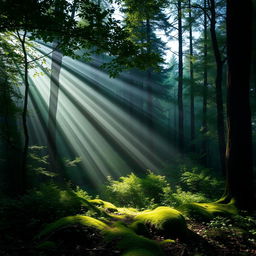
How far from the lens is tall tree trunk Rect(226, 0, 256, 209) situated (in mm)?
6137

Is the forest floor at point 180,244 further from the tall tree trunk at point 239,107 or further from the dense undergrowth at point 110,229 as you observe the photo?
the tall tree trunk at point 239,107

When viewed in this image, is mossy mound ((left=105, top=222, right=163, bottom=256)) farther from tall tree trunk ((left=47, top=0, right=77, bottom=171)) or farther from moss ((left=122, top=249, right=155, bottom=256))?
tall tree trunk ((left=47, top=0, right=77, bottom=171))

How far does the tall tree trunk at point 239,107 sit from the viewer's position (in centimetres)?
614

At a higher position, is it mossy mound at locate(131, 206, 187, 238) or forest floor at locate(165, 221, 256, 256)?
mossy mound at locate(131, 206, 187, 238)

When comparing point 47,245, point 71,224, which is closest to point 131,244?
point 71,224

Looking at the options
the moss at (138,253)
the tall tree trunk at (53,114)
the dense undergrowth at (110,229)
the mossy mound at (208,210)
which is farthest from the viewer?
the tall tree trunk at (53,114)

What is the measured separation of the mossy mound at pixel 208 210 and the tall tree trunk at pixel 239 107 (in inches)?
16.2

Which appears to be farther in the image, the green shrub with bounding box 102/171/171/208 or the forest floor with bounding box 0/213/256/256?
the green shrub with bounding box 102/171/171/208

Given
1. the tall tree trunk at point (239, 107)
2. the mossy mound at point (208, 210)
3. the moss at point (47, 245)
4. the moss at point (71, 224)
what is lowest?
the mossy mound at point (208, 210)

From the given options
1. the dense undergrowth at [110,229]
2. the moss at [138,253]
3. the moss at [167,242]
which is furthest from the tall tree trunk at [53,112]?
the moss at [138,253]

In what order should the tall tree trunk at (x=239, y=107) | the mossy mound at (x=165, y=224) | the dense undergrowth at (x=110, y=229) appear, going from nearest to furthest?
the dense undergrowth at (x=110, y=229)
the mossy mound at (x=165, y=224)
the tall tree trunk at (x=239, y=107)

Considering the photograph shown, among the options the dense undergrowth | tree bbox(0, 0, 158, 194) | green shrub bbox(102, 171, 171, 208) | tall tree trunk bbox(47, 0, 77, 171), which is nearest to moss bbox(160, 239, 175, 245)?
the dense undergrowth

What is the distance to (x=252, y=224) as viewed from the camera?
16.3 ft

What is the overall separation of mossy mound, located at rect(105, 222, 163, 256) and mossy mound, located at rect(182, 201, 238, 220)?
2.34m
